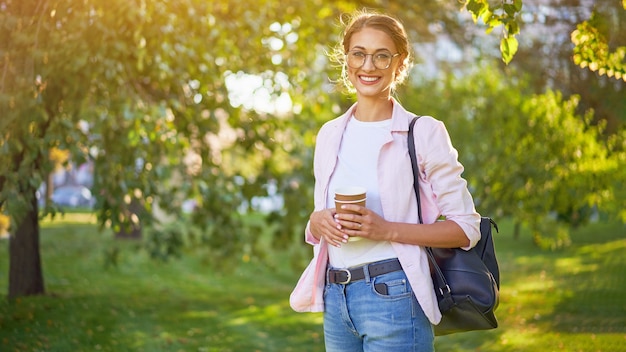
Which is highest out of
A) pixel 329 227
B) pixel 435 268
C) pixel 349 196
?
pixel 349 196

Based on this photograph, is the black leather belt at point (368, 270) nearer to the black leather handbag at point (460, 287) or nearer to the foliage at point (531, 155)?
Answer: the black leather handbag at point (460, 287)

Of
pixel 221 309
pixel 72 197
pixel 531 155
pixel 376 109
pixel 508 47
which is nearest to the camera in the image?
pixel 376 109

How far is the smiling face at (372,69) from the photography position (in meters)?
3.00

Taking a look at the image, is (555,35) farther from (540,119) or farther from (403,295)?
(403,295)

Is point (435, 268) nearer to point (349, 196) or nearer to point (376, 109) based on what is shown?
point (349, 196)

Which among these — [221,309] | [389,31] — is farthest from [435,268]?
[221,309]

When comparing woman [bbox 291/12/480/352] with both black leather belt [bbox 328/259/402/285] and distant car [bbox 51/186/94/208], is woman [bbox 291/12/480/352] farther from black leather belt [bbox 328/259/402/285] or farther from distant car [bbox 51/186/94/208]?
distant car [bbox 51/186/94/208]

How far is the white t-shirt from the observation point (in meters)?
2.88

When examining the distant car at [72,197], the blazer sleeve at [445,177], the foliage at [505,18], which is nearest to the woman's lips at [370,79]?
the blazer sleeve at [445,177]

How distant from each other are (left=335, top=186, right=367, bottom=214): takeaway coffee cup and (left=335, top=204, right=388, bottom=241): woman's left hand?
1 centimetres

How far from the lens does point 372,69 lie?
2988 mm

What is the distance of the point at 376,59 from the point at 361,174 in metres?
0.40

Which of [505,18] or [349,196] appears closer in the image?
[349,196]

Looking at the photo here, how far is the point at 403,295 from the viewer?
9.24 feet
